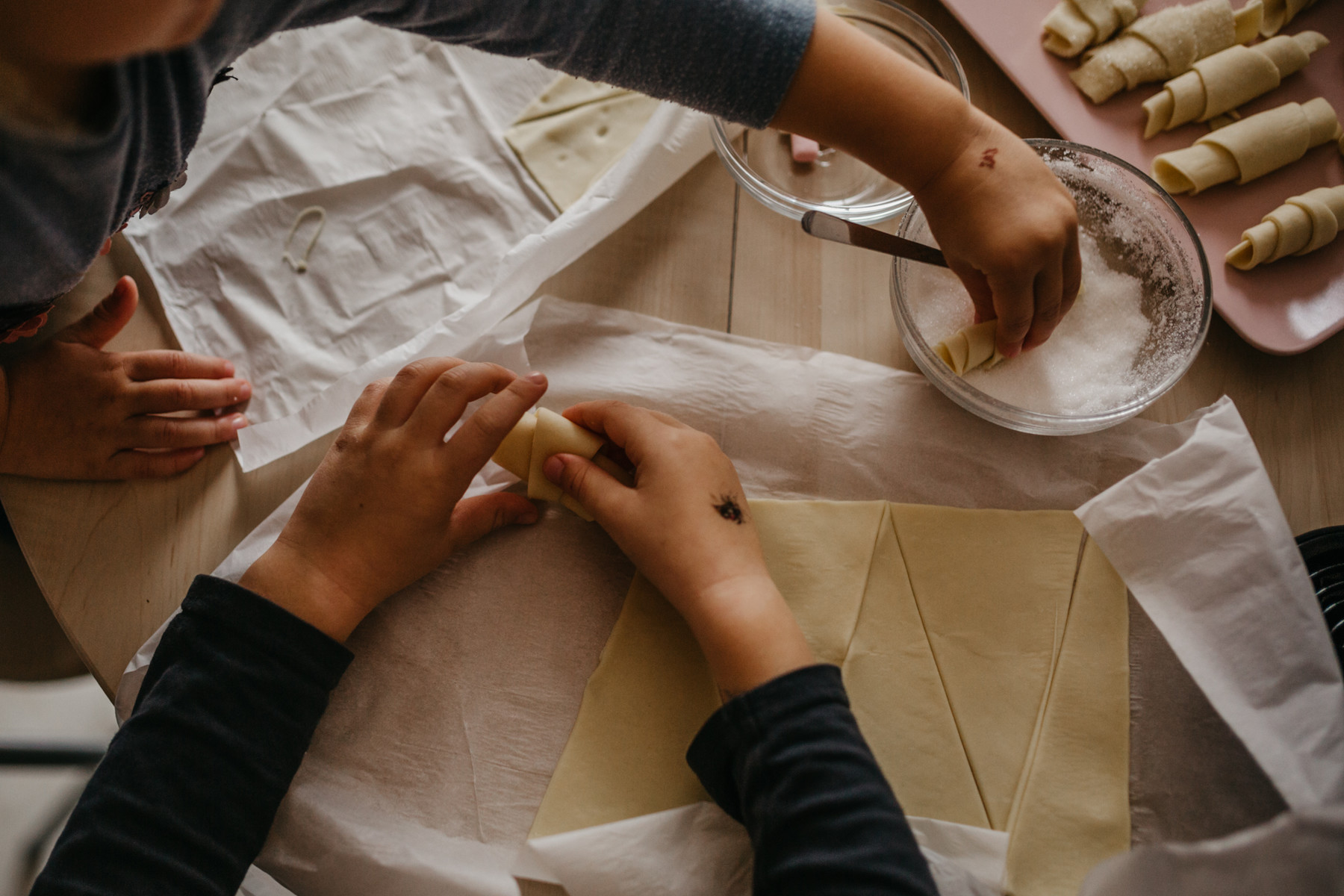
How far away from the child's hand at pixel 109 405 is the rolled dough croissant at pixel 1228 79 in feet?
2.92

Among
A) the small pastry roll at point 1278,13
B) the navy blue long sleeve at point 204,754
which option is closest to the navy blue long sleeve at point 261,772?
the navy blue long sleeve at point 204,754

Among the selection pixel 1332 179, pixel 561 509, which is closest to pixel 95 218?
pixel 561 509

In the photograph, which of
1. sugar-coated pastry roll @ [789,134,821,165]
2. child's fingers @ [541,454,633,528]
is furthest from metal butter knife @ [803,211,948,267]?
child's fingers @ [541,454,633,528]

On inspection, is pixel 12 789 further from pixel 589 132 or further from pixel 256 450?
pixel 589 132

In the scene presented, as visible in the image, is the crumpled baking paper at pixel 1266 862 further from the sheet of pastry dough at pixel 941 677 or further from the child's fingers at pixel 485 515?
the child's fingers at pixel 485 515

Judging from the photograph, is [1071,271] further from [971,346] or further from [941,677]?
[941,677]

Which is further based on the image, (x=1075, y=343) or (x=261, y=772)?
(x=1075, y=343)

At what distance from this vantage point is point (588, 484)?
0.62 metres

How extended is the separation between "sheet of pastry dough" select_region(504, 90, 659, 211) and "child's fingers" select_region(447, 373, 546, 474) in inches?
10.4

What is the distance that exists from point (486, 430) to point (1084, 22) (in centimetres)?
68

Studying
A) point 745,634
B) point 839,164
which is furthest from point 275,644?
point 839,164

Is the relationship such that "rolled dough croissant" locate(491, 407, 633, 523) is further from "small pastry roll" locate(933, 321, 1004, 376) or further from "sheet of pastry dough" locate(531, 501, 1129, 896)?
"small pastry roll" locate(933, 321, 1004, 376)

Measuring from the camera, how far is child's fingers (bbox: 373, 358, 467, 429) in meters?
0.64

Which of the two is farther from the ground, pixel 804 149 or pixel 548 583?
pixel 804 149
